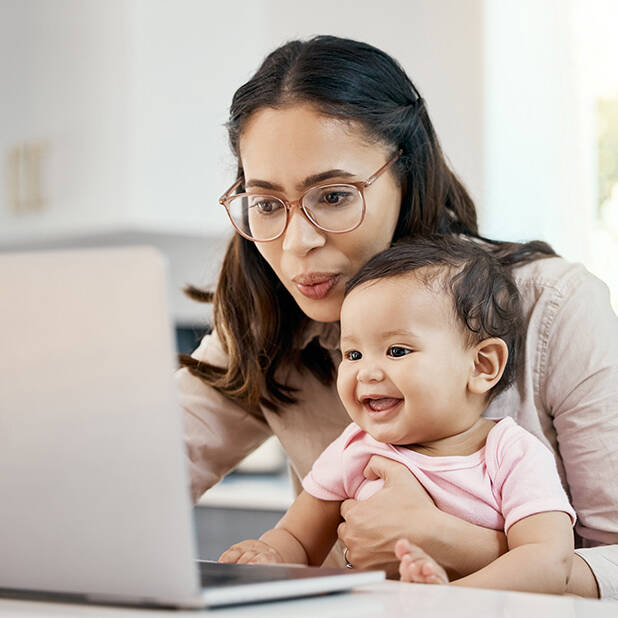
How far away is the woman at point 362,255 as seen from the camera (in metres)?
1.29

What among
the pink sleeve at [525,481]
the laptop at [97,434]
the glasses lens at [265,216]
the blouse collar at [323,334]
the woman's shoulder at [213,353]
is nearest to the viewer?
the laptop at [97,434]

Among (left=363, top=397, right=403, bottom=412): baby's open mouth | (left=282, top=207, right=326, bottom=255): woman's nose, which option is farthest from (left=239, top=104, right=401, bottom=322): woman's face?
(left=363, top=397, right=403, bottom=412): baby's open mouth

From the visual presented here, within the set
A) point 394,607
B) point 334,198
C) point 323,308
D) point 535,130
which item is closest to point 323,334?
point 323,308

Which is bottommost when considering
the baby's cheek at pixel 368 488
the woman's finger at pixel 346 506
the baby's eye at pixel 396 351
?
the woman's finger at pixel 346 506

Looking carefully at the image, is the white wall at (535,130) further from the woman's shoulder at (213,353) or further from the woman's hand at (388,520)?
the woman's hand at (388,520)

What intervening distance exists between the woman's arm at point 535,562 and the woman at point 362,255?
0.49ft

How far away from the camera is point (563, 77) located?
3.17 meters

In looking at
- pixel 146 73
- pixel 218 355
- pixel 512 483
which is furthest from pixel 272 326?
pixel 146 73

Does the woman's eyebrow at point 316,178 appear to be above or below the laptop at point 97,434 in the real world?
above

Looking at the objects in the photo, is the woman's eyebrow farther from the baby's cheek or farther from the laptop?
the laptop

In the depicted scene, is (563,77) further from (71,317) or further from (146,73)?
(71,317)

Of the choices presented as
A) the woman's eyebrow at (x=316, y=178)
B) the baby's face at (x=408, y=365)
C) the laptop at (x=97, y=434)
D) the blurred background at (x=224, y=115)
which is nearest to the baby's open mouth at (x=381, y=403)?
the baby's face at (x=408, y=365)

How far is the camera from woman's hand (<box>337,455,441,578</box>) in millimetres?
1086

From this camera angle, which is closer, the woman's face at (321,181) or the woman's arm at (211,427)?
the woman's face at (321,181)
